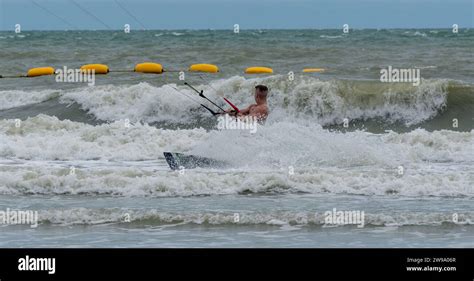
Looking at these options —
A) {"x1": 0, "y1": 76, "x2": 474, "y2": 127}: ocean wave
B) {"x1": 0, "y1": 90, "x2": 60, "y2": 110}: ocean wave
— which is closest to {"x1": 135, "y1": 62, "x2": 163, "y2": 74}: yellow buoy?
{"x1": 0, "y1": 76, "x2": 474, "y2": 127}: ocean wave

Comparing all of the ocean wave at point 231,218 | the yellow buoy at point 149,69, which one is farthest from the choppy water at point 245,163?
the yellow buoy at point 149,69

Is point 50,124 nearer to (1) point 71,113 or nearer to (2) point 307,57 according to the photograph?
(1) point 71,113

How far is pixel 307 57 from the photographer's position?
37188 mm

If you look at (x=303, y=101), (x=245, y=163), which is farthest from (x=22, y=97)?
(x=245, y=163)

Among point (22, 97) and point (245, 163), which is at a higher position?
point (22, 97)

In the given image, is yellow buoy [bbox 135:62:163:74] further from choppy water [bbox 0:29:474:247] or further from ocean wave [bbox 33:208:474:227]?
ocean wave [bbox 33:208:474:227]

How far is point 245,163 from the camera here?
15.8m

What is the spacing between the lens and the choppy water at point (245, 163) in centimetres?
1107

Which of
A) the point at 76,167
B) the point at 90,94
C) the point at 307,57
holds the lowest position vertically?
the point at 76,167
